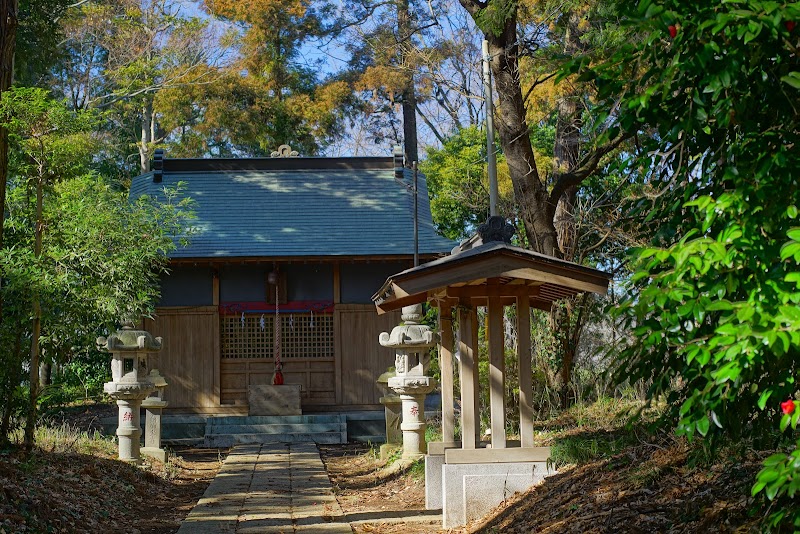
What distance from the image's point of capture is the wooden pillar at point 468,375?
7.82 m

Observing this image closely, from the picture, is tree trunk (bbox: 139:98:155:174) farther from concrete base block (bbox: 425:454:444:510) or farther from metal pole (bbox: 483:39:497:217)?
concrete base block (bbox: 425:454:444:510)

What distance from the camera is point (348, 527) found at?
7988mm

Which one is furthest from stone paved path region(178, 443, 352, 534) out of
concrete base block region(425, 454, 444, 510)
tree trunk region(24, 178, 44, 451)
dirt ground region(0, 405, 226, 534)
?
tree trunk region(24, 178, 44, 451)

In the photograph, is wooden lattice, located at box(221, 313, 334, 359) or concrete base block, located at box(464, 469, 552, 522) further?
wooden lattice, located at box(221, 313, 334, 359)

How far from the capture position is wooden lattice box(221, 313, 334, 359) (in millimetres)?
18422

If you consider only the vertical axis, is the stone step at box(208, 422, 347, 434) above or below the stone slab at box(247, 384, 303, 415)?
below

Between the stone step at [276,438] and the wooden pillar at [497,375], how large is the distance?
9.39 meters

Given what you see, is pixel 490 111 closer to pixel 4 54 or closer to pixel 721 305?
pixel 4 54

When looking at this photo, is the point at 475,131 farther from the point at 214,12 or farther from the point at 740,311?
the point at 740,311

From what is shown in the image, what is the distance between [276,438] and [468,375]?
31.1ft

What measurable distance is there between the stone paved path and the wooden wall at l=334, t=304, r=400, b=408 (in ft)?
12.9

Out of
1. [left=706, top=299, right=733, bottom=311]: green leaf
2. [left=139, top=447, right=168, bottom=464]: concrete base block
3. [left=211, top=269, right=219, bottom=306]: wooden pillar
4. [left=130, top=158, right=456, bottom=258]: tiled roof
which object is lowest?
[left=139, top=447, right=168, bottom=464]: concrete base block

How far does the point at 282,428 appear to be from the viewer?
56.2 feet

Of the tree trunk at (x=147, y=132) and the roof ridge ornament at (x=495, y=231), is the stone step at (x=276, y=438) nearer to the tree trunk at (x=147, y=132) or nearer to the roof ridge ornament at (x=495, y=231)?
the roof ridge ornament at (x=495, y=231)
